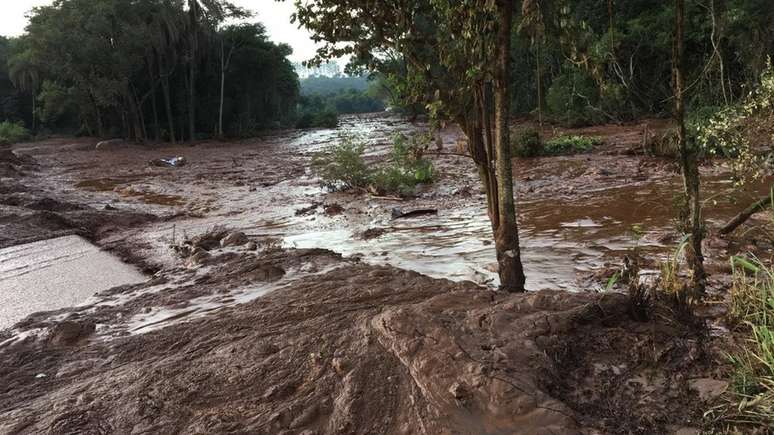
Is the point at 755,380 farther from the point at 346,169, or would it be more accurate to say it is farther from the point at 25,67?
the point at 25,67

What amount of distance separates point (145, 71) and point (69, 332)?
112 ft

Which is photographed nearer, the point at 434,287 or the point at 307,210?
the point at 434,287

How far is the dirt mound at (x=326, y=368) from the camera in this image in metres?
2.52

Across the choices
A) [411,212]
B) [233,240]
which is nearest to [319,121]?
[411,212]

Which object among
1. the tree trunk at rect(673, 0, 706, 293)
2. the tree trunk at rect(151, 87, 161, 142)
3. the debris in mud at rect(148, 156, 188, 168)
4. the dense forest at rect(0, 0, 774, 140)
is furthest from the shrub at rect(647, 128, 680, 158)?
the tree trunk at rect(151, 87, 161, 142)

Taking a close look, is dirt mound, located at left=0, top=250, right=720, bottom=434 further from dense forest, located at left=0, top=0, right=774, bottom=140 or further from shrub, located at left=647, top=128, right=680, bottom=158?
shrub, located at left=647, top=128, right=680, bottom=158

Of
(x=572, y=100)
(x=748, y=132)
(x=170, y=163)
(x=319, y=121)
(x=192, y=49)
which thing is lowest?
(x=748, y=132)

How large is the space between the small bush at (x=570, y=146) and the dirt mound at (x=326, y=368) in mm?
11939

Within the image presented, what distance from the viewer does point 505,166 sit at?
3775 mm

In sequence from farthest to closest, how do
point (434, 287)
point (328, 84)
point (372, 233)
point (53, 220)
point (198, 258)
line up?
point (328, 84) < point (53, 220) < point (372, 233) < point (198, 258) < point (434, 287)

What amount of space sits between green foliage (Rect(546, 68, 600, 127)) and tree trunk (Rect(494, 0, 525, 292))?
18.6 metres

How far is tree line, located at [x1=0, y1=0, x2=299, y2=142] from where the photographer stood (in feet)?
92.7

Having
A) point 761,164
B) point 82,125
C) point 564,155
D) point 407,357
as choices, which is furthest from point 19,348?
point 82,125

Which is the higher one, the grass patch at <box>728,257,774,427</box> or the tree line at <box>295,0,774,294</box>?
the tree line at <box>295,0,774,294</box>
